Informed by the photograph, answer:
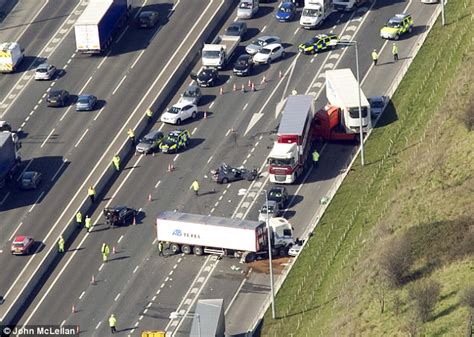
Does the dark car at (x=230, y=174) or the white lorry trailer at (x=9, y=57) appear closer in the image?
the dark car at (x=230, y=174)

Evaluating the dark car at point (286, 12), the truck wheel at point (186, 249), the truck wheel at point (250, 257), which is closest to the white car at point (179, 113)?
the dark car at point (286, 12)

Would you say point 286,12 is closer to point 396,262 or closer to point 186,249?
point 186,249

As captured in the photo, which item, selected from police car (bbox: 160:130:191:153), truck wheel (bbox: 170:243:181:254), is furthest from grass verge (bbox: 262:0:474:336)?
police car (bbox: 160:130:191:153)

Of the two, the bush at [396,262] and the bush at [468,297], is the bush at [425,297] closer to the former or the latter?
the bush at [468,297]

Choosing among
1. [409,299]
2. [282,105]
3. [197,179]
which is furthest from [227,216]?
[409,299]

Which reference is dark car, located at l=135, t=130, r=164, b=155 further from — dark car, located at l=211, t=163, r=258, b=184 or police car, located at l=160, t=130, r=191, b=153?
dark car, located at l=211, t=163, r=258, b=184

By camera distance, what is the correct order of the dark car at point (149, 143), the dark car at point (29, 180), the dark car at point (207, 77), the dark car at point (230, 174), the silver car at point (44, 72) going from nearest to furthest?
the dark car at point (230, 174)
the dark car at point (29, 180)
the dark car at point (149, 143)
the dark car at point (207, 77)
the silver car at point (44, 72)

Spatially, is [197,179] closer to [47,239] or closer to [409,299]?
[47,239]
